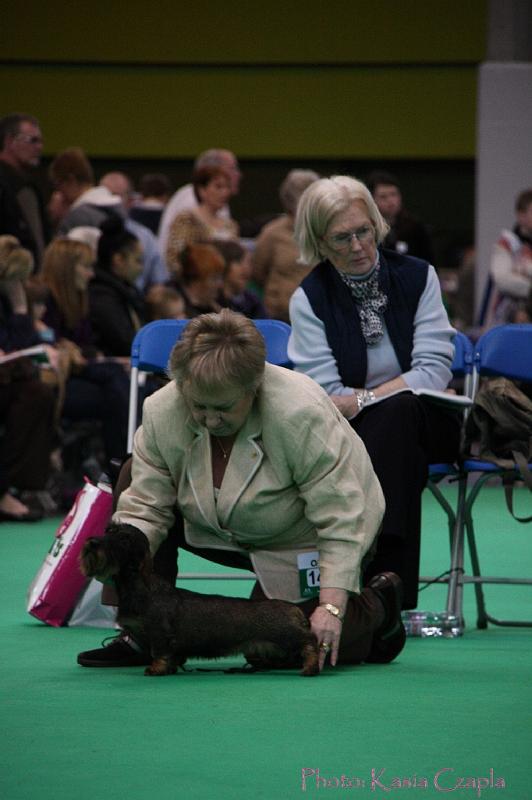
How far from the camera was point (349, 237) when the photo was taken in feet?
13.8

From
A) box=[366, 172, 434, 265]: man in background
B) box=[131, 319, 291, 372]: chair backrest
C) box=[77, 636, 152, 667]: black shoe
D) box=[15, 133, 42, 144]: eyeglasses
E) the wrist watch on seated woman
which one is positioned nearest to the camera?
box=[77, 636, 152, 667]: black shoe

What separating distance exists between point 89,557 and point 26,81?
41.7 feet

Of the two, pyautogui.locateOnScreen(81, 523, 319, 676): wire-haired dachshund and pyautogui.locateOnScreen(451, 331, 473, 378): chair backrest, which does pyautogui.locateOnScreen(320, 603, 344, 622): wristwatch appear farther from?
pyautogui.locateOnScreen(451, 331, 473, 378): chair backrest

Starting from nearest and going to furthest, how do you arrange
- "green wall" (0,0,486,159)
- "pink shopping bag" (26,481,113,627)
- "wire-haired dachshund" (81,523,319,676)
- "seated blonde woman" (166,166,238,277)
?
"wire-haired dachshund" (81,523,319,676) < "pink shopping bag" (26,481,113,627) < "seated blonde woman" (166,166,238,277) < "green wall" (0,0,486,159)

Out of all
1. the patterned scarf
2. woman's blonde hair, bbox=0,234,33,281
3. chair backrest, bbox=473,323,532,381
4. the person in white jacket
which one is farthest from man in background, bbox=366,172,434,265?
the patterned scarf

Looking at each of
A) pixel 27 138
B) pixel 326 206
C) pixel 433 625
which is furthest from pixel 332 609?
pixel 27 138

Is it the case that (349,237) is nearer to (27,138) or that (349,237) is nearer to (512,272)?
(27,138)

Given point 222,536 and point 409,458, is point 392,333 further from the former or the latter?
point 222,536

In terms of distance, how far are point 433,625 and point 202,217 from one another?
483cm

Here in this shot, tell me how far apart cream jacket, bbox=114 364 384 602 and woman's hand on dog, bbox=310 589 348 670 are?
0.02 m

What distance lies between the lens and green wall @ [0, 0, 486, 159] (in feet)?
49.5

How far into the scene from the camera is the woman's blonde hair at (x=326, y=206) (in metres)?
4.21

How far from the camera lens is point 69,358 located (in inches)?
297

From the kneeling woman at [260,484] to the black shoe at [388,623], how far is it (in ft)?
0.12
